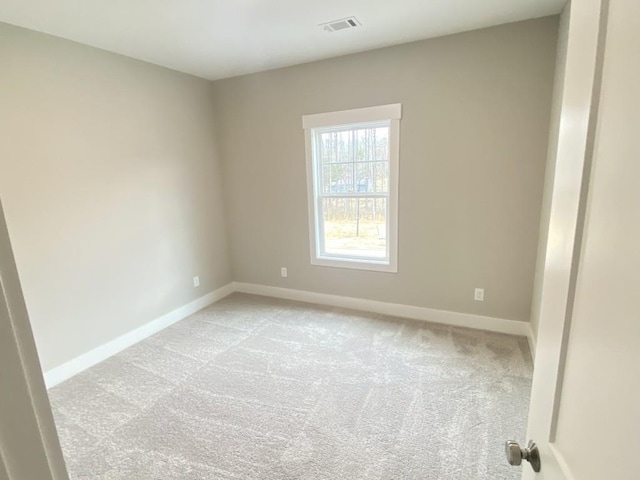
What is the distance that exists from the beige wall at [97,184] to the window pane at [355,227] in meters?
1.50

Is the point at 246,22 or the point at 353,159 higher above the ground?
the point at 246,22

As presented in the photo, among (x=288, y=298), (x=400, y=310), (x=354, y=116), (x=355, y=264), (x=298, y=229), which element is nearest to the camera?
(x=354, y=116)

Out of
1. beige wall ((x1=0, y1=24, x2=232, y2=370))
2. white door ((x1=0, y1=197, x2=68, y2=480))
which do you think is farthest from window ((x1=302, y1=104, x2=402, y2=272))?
white door ((x1=0, y1=197, x2=68, y2=480))

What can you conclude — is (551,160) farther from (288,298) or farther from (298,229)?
(288,298)

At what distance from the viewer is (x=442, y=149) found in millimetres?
2883

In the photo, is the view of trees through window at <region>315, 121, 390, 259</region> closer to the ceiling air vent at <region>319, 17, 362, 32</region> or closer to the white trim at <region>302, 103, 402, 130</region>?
the white trim at <region>302, 103, 402, 130</region>

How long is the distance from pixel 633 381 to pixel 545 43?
2.91 metres

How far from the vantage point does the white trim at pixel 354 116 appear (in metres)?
2.98

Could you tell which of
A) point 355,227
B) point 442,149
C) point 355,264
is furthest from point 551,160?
point 355,264

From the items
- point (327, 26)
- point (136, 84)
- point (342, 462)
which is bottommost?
point (342, 462)

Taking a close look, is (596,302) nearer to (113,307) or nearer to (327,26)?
(327,26)

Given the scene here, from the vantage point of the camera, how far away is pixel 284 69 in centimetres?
338

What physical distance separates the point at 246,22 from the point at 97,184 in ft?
5.89

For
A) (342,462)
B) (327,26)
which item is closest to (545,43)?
(327,26)
